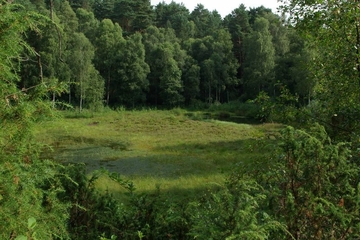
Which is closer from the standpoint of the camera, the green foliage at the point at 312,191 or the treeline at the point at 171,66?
the green foliage at the point at 312,191

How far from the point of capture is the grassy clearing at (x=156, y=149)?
46.8 feet

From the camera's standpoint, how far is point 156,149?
74.3ft

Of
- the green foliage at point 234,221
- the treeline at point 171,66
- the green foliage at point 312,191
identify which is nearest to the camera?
the green foliage at point 234,221

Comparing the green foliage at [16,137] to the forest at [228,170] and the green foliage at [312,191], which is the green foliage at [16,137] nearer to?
the forest at [228,170]

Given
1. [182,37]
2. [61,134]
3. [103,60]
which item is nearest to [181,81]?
[103,60]

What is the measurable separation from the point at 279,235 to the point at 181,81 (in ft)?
161

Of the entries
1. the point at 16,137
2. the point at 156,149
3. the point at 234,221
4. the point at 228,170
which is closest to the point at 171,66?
the point at 156,149

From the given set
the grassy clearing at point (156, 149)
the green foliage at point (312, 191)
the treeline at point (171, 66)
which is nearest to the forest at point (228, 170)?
the green foliage at point (312, 191)

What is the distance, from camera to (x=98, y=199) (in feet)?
16.4

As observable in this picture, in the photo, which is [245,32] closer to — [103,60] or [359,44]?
[103,60]

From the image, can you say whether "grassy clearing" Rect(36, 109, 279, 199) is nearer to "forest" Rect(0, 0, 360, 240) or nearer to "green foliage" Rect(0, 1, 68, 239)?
"forest" Rect(0, 0, 360, 240)

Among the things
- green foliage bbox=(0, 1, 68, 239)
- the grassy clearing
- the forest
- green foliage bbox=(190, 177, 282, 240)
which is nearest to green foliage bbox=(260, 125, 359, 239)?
the forest

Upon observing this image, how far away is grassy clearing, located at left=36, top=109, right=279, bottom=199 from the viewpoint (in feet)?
46.8

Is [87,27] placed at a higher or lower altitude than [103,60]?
higher
